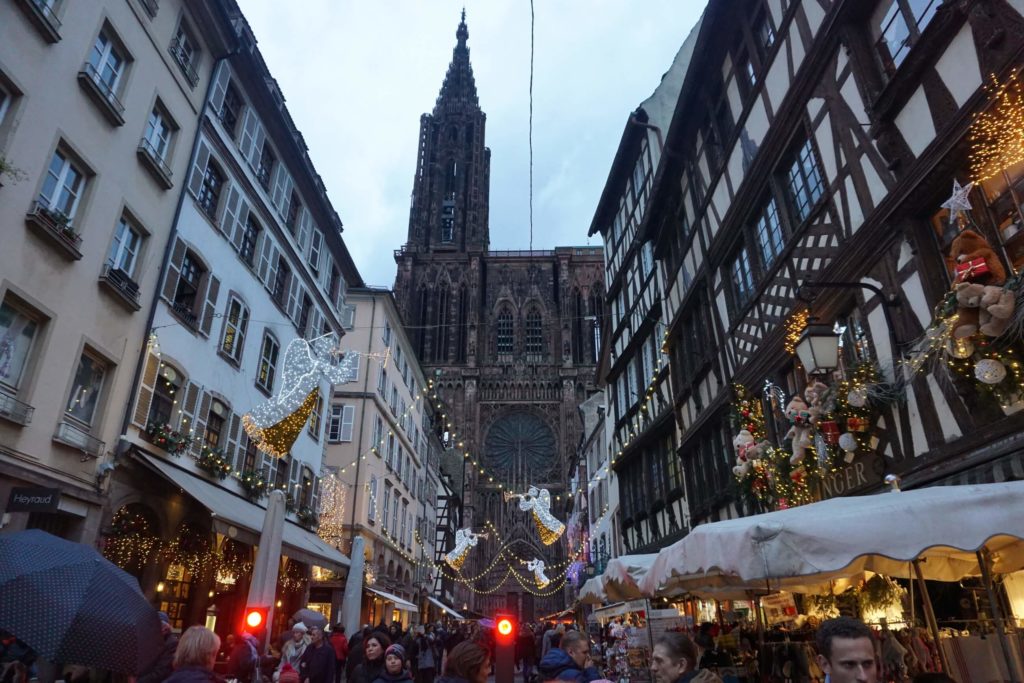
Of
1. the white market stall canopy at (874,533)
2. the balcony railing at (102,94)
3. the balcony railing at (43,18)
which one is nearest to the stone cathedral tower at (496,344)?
the balcony railing at (102,94)

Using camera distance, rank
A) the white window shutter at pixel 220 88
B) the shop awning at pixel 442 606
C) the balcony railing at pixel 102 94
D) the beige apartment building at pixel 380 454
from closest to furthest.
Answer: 1. the balcony railing at pixel 102 94
2. the white window shutter at pixel 220 88
3. the beige apartment building at pixel 380 454
4. the shop awning at pixel 442 606

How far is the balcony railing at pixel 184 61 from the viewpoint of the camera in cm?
1137

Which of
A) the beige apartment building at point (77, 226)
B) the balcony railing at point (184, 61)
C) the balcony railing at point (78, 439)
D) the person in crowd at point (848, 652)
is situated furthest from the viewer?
the balcony railing at point (184, 61)

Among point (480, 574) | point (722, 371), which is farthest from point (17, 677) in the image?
point (480, 574)

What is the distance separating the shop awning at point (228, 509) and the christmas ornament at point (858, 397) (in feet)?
28.8

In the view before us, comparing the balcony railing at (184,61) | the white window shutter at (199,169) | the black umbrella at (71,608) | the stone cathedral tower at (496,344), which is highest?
the stone cathedral tower at (496,344)

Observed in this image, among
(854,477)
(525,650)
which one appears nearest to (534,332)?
(525,650)

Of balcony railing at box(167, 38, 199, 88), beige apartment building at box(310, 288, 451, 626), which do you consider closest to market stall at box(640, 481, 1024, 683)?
balcony railing at box(167, 38, 199, 88)

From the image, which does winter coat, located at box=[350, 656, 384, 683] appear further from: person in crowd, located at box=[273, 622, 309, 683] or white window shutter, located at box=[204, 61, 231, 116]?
white window shutter, located at box=[204, 61, 231, 116]

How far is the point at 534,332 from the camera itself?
6094cm

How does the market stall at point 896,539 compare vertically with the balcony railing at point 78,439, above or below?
below

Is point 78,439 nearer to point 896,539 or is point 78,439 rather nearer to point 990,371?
point 896,539

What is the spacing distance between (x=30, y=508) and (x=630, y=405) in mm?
15917

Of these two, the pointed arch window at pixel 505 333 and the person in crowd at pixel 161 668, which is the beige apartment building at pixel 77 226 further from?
the pointed arch window at pixel 505 333
